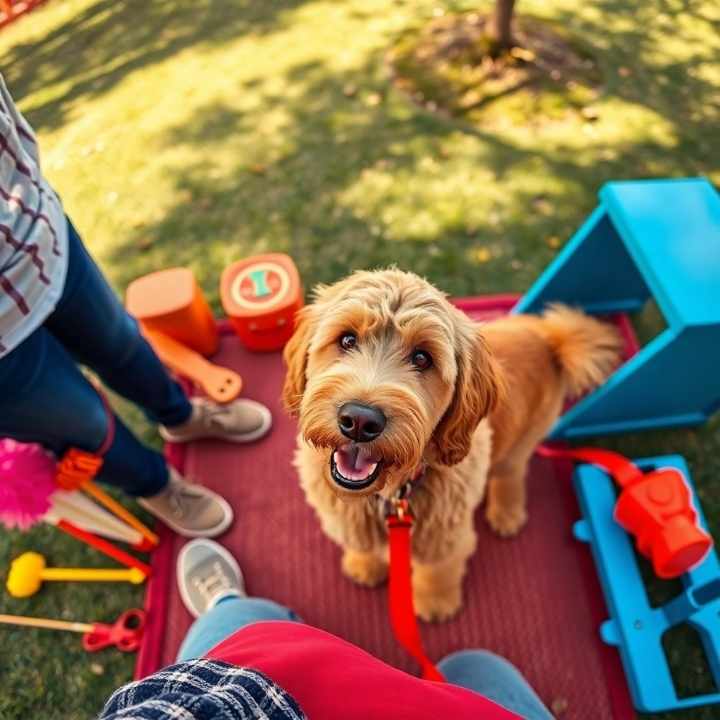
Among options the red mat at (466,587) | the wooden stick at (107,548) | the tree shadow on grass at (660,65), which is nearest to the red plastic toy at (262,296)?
the red mat at (466,587)

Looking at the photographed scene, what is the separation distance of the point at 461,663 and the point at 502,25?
481 cm

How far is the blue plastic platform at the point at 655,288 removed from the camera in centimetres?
225

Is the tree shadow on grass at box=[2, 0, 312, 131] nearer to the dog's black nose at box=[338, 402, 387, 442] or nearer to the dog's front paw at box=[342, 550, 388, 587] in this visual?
the dog's front paw at box=[342, 550, 388, 587]

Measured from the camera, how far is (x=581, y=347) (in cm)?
238

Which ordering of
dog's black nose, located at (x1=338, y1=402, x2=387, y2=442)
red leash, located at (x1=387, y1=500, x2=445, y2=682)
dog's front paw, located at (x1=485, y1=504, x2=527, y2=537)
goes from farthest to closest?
1. dog's front paw, located at (x1=485, y1=504, x2=527, y2=537)
2. red leash, located at (x1=387, y1=500, x2=445, y2=682)
3. dog's black nose, located at (x1=338, y1=402, x2=387, y2=442)

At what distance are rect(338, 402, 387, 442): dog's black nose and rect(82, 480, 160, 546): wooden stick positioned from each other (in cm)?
145

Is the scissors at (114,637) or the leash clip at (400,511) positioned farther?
the scissors at (114,637)

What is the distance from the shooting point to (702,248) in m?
2.40

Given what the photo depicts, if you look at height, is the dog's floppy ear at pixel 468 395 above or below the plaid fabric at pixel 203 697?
below

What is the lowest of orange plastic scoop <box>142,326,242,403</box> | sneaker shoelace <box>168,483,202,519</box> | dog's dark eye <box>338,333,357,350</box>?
sneaker shoelace <box>168,483,202,519</box>

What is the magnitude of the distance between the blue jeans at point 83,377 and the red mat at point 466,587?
1.72 ft

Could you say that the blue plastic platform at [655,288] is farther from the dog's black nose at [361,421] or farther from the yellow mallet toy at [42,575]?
the yellow mallet toy at [42,575]

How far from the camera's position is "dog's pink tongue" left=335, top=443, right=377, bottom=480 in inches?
63.7

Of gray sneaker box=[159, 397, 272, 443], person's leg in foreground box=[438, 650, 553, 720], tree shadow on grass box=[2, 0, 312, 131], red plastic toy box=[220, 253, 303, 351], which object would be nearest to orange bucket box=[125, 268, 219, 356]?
red plastic toy box=[220, 253, 303, 351]
